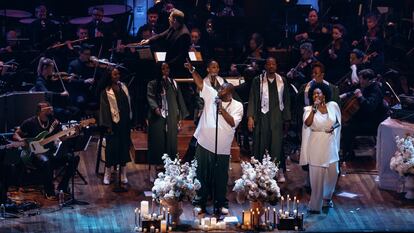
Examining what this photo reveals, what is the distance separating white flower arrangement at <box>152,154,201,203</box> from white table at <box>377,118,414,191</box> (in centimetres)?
311

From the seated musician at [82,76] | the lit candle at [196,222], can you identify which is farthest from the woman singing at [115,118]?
the seated musician at [82,76]

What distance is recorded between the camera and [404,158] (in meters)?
14.9

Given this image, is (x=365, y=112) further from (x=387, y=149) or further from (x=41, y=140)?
(x=41, y=140)

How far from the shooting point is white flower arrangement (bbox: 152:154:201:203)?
1353 centimetres

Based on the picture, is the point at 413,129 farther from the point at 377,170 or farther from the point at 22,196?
the point at 22,196

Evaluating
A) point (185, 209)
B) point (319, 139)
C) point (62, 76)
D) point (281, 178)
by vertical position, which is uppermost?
point (62, 76)

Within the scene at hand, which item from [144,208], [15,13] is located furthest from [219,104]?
[15,13]

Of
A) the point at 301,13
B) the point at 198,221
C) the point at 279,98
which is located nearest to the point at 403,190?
the point at 279,98

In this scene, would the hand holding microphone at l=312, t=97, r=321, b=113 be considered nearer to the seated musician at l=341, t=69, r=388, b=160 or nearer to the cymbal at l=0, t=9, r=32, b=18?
the seated musician at l=341, t=69, r=388, b=160

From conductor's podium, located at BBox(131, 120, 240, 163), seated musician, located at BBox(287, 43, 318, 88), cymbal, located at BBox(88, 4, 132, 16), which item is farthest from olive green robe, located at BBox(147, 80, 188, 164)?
cymbal, located at BBox(88, 4, 132, 16)

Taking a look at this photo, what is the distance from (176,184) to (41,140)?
81.6 inches

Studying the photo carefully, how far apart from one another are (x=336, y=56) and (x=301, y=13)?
204 centimetres

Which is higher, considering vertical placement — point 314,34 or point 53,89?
point 314,34

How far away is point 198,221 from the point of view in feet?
45.1
